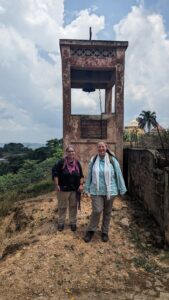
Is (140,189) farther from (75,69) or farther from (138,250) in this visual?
(75,69)

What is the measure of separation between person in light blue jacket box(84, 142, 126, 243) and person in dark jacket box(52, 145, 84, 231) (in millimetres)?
430

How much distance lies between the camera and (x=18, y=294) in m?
4.59

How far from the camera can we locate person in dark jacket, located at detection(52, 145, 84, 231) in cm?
636

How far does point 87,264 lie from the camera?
17.5 ft

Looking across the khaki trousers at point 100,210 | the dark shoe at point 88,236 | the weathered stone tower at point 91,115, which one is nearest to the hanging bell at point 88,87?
the weathered stone tower at point 91,115

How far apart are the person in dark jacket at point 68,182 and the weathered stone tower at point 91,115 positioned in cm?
276

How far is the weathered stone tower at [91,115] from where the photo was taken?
29.9 feet

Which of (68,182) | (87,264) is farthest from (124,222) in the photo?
(87,264)

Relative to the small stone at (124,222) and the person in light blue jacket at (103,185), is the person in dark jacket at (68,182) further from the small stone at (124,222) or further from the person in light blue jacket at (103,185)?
the small stone at (124,222)

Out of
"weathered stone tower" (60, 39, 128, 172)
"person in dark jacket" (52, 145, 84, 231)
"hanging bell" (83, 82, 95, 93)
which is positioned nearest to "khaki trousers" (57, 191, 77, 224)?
"person in dark jacket" (52, 145, 84, 231)

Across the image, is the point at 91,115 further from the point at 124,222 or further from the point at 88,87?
the point at 124,222

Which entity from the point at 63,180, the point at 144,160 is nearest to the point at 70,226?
the point at 63,180

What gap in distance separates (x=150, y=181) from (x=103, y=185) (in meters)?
1.75

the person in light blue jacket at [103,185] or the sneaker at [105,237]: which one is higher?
the person in light blue jacket at [103,185]
